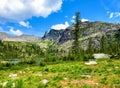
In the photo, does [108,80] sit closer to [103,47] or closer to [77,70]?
[77,70]

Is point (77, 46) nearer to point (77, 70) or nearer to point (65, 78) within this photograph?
point (77, 70)

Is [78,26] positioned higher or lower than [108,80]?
higher

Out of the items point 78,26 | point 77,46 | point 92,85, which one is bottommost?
point 92,85

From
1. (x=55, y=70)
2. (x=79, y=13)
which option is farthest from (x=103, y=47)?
(x=55, y=70)

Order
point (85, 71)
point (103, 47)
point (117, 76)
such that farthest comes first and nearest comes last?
point (103, 47)
point (85, 71)
point (117, 76)

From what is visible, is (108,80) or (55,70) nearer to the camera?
(108,80)

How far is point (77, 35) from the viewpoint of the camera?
96.1 meters

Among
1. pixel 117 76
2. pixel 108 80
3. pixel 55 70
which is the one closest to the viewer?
pixel 108 80

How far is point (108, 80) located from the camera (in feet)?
76.2

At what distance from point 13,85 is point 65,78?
226 inches

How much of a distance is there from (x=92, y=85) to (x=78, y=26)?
76.4 metres

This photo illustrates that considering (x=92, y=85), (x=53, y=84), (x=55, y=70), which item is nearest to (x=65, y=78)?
(x=53, y=84)

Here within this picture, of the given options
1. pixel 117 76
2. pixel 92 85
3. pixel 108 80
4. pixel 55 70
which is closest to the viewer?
pixel 92 85

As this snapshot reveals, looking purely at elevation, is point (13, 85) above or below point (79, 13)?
below
